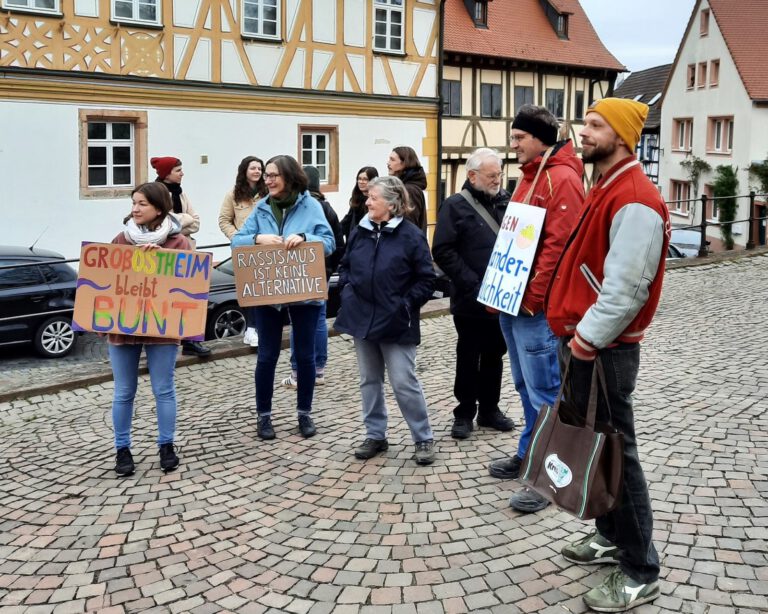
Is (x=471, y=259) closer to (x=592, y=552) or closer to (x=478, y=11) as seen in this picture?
(x=592, y=552)

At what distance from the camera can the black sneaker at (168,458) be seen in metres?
5.36

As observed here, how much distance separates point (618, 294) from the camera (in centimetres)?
333

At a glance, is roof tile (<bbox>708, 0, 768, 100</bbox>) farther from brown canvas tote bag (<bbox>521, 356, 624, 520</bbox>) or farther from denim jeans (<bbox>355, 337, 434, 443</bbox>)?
brown canvas tote bag (<bbox>521, 356, 624, 520</bbox>)

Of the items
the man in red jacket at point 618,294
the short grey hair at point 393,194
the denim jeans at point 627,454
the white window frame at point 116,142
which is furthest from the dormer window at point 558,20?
the denim jeans at point 627,454

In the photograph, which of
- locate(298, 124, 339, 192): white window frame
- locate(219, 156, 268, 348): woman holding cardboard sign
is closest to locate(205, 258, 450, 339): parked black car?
locate(219, 156, 268, 348): woman holding cardboard sign

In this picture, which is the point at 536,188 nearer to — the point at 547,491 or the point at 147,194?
the point at 547,491

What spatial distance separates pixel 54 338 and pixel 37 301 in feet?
1.77

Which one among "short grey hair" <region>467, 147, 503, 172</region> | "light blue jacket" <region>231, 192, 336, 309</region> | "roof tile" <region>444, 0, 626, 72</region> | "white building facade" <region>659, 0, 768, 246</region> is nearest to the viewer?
"short grey hair" <region>467, 147, 503, 172</region>

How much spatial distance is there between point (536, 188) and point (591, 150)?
3.89 ft

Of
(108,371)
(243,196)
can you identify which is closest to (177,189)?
(243,196)

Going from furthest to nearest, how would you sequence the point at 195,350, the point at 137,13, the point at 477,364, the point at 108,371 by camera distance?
1. the point at 137,13
2. the point at 195,350
3. the point at 108,371
4. the point at 477,364

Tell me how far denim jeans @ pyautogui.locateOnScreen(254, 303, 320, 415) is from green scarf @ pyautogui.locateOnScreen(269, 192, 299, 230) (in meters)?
0.61

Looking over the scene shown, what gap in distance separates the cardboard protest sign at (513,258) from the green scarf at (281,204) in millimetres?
1652

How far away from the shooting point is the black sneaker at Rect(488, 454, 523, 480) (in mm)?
5086
